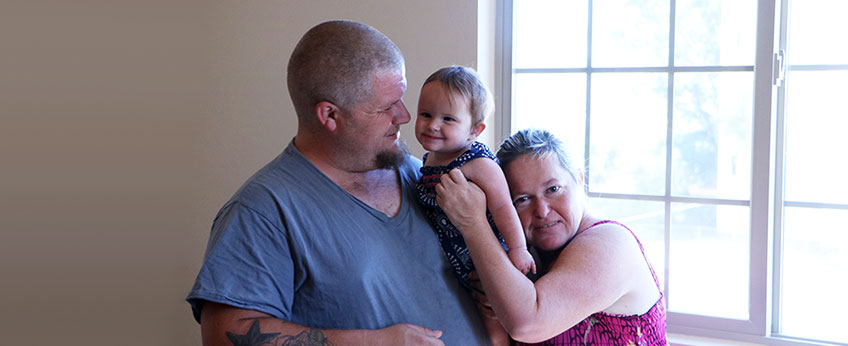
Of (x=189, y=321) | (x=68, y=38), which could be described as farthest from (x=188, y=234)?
(x=68, y=38)

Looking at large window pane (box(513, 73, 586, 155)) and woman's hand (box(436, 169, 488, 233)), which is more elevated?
large window pane (box(513, 73, 586, 155))

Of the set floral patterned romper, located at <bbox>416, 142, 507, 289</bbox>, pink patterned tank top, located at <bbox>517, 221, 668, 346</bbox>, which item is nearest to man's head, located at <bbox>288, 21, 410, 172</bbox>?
floral patterned romper, located at <bbox>416, 142, 507, 289</bbox>

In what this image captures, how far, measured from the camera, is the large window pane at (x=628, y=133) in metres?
2.61

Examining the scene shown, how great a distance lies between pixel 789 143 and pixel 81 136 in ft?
10.1

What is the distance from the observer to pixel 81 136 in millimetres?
3299

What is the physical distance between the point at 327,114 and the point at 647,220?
1495 mm

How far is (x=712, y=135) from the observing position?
2.53m

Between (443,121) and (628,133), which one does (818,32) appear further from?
(443,121)

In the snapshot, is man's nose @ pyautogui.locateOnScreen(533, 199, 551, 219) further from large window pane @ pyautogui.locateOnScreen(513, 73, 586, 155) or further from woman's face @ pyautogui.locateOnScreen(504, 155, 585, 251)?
large window pane @ pyautogui.locateOnScreen(513, 73, 586, 155)

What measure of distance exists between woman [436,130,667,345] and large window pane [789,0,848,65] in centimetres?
116

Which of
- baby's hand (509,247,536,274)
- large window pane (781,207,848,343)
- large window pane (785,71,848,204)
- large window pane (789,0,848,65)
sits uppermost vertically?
large window pane (789,0,848,65)

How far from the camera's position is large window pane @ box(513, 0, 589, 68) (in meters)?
2.73

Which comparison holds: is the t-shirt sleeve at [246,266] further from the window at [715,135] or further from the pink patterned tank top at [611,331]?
the window at [715,135]

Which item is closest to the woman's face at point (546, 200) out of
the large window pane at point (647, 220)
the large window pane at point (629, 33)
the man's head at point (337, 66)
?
the man's head at point (337, 66)
